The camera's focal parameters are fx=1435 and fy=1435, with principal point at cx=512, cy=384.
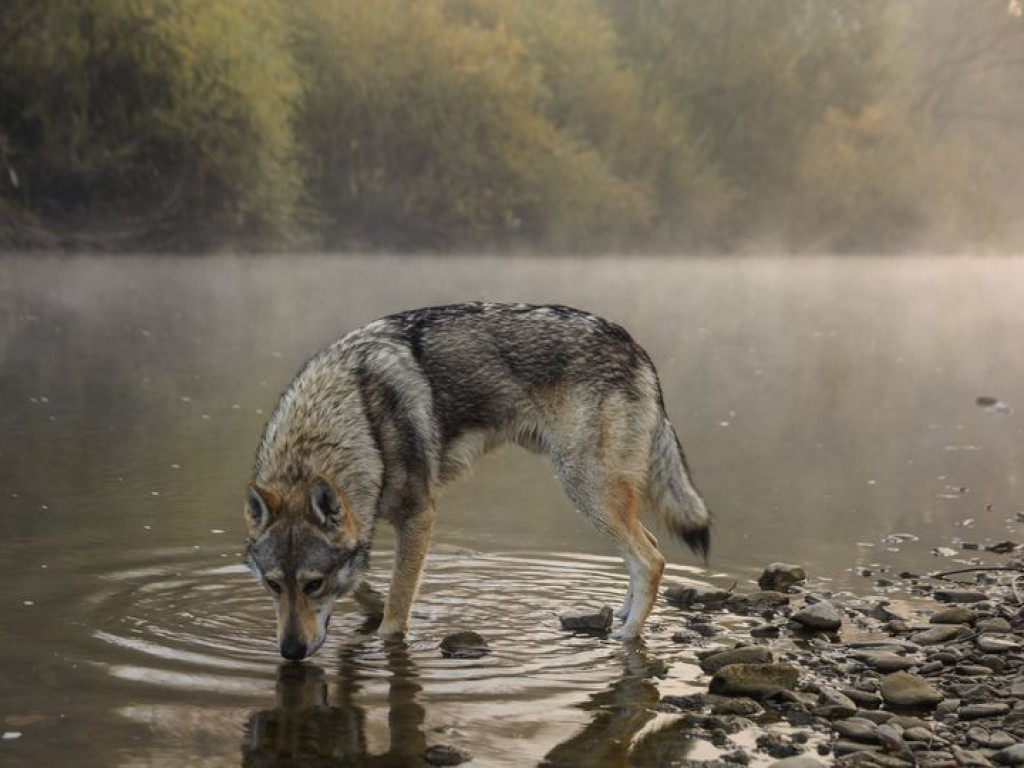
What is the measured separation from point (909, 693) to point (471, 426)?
238 centimetres

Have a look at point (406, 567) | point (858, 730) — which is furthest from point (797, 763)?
point (406, 567)

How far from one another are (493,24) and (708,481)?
169ft

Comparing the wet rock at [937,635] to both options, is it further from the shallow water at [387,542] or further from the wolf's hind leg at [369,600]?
the wolf's hind leg at [369,600]

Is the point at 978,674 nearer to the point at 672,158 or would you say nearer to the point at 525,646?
the point at 525,646

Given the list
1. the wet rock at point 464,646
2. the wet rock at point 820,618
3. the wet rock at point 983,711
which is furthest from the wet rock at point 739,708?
the wet rock at point 820,618

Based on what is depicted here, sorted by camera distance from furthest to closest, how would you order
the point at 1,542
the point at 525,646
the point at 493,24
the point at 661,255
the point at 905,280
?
the point at 661,255
the point at 493,24
the point at 905,280
the point at 1,542
the point at 525,646

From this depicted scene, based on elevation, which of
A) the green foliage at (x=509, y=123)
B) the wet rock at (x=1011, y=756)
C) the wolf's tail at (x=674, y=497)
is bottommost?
the wet rock at (x=1011, y=756)

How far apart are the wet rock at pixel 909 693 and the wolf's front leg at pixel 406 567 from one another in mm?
2167

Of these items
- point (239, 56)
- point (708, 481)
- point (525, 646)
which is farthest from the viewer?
point (239, 56)

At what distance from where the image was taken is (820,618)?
6617 millimetres

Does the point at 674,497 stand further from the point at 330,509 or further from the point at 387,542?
the point at 387,542

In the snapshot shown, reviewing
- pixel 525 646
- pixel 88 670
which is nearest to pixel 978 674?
pixel 525 646

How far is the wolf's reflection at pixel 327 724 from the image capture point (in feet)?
15.8

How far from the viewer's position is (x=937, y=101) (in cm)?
7900
